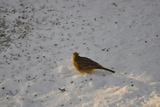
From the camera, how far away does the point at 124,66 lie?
4820 millimetres

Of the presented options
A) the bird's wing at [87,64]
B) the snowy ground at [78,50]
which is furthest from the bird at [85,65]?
the snowy ground at [78,50]

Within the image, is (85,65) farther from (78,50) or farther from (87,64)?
(78,50)

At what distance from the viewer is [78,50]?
5918 millimetres

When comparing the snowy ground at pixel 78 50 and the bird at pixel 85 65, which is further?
the bird at pixel 85 65

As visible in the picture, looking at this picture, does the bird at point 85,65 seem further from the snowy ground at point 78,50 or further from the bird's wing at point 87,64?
the snowy ground at point 78,50

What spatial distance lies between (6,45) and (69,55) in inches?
101

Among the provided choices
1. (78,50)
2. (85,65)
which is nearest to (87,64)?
(85,65)

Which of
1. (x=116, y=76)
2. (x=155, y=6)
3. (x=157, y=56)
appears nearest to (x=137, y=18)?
(x=155, y=6)

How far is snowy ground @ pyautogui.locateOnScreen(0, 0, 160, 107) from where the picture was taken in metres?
3.71

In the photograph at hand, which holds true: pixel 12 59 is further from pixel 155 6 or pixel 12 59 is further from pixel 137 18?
pixel 155 6

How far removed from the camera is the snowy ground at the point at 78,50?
3.71 metres

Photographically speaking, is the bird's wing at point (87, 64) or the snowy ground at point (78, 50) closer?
the snowy ground at point (78, 50)

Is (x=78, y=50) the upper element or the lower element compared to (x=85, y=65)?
upper

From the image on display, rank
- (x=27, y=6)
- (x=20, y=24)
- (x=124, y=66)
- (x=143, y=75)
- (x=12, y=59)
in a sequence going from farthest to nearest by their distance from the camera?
(x=27, y=6) → (x=20, y=24) → (x=12, y=59) → (x=124, y=66) → (x=143, y=75)
